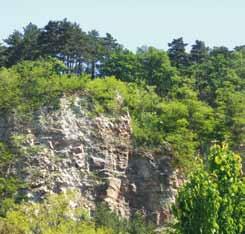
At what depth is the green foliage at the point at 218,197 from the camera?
1862 centimetres

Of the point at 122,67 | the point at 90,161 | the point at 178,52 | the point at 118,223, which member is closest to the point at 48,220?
the point at 118,223

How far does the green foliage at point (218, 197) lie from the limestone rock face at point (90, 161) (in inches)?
551

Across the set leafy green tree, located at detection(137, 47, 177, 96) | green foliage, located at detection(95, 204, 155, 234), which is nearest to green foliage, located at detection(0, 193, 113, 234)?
green foliage, located at detection(95, 204, 155, 234)

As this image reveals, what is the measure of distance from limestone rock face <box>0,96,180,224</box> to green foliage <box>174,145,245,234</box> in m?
14.0

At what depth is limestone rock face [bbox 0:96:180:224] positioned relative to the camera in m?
32.8

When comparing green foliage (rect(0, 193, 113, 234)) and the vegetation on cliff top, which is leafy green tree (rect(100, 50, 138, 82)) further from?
green foliage (rect(0, 193, 113, 234))

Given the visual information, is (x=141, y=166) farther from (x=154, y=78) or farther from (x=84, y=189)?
(x=154, y=78)

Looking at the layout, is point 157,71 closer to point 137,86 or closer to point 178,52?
point 137,86

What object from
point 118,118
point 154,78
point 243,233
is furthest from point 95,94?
point 243,233

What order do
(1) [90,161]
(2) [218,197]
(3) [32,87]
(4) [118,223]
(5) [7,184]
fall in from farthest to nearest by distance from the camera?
1. (3) [32,87]
2. (1) [90,161]
3. (5) [7,184]
4. (4) [118,223]
5. (2) [218,197]

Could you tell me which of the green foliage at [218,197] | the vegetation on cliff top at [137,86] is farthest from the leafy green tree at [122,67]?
the green foliage at [218,197]

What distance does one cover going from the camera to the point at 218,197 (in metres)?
18.5

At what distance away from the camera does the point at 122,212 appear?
3338 centimetres

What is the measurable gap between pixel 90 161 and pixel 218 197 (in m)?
15.6
